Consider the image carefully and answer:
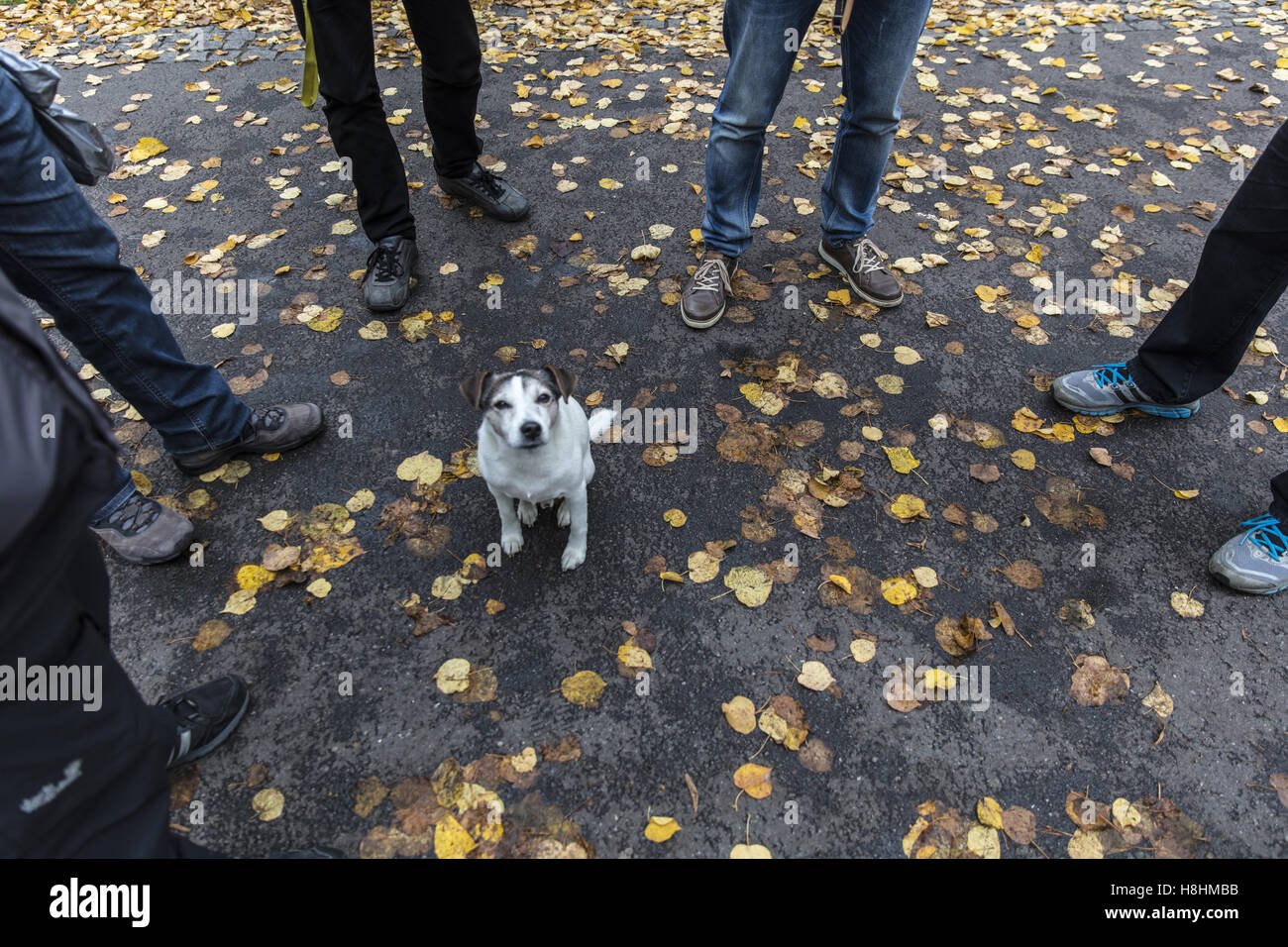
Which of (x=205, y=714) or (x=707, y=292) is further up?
(x=707, y=292)

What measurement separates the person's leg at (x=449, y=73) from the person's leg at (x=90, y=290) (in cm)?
226

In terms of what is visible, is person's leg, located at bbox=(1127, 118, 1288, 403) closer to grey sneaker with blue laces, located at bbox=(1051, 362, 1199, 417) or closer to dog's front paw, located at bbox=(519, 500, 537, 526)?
grey sneaker with blue laces, located at bbox=(1051, 362, 1199, 417)

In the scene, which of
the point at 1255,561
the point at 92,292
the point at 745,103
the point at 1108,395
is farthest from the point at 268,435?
the point at 1255,561

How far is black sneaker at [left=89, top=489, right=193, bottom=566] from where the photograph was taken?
2.89 m

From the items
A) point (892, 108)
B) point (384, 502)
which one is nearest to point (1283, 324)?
point (892, 108)

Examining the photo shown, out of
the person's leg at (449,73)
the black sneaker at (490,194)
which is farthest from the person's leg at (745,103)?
the person's leg at (449,73)

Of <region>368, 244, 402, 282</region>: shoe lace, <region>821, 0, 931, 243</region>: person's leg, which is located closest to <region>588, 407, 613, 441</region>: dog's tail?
<region>368, 244, 402, 282</region>: shoe lace

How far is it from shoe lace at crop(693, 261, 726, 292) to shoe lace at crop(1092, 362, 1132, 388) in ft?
7.25

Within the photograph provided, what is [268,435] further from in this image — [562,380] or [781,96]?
[781,96]

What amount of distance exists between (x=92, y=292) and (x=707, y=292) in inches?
121

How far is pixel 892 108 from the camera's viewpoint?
3.67m

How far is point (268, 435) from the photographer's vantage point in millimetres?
3340

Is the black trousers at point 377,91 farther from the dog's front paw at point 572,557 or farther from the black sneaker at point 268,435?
the dog's front paw at point 572,557
